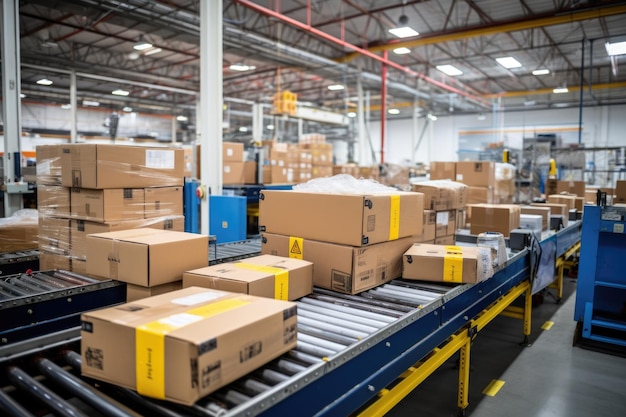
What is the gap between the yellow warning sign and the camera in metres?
2.87

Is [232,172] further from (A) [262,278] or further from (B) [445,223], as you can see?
(A) [262,278]

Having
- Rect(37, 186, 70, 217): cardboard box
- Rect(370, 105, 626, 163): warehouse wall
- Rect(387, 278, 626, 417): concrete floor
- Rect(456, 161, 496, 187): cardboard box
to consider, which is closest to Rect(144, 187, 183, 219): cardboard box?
Rect(37, 186, 70, 217): cardboard box

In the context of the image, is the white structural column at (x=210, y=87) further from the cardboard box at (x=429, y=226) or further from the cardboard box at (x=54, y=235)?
the cardboard box at (x=429, y=226)

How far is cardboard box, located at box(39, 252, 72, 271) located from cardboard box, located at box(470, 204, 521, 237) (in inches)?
154

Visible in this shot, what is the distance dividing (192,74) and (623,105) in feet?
60.0

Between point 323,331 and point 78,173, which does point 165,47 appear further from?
point 323,331

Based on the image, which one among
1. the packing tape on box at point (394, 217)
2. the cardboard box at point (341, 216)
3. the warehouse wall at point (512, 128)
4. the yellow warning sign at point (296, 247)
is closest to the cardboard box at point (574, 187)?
the warehouse wall at point (512, 128)

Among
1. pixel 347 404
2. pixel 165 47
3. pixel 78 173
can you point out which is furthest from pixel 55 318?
pixel 165 47

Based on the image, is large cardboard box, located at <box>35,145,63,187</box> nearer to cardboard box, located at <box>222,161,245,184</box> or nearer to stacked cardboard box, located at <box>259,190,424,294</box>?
stacked cardboard box, located at <box>259,190,424,294</box>

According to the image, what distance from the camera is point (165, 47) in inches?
498

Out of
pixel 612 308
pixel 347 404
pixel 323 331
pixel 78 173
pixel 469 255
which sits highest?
pixel 78 173

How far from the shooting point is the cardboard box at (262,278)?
216 cm

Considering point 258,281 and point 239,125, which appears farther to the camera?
point 239,125

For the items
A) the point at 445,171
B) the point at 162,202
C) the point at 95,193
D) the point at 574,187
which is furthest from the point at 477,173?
the point at 95,193
